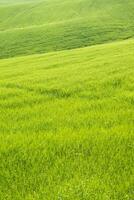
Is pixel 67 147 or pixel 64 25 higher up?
pixel 67 147

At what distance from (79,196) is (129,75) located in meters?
9.69

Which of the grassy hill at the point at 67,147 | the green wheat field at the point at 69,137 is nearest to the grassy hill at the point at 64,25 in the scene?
the green wheat field at the point at 69,137

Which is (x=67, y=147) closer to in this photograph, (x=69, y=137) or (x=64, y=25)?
(x=69, y=137)

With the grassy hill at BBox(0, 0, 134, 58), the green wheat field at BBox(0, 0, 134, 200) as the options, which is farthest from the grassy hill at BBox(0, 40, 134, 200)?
the grassy hill at BBox(0, 0, 134, 58)

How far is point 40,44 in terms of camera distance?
6103 cm

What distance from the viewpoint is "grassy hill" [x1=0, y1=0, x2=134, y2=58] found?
59.4 metres

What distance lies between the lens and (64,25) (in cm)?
7094

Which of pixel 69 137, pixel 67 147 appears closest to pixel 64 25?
pixel 69 137

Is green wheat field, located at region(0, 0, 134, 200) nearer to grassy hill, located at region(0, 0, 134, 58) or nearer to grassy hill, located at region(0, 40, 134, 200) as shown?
grassy hill, located at region(0, 40, 134, 200)

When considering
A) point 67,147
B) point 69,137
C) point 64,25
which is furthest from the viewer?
point 64,25

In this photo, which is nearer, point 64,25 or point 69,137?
point 69,137

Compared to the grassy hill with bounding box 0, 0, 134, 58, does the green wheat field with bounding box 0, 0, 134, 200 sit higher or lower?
higher

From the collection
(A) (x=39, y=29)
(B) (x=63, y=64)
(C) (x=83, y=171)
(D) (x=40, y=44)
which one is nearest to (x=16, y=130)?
(C) (x=83, y=171)

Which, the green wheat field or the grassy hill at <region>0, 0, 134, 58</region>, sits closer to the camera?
the green wheat field
